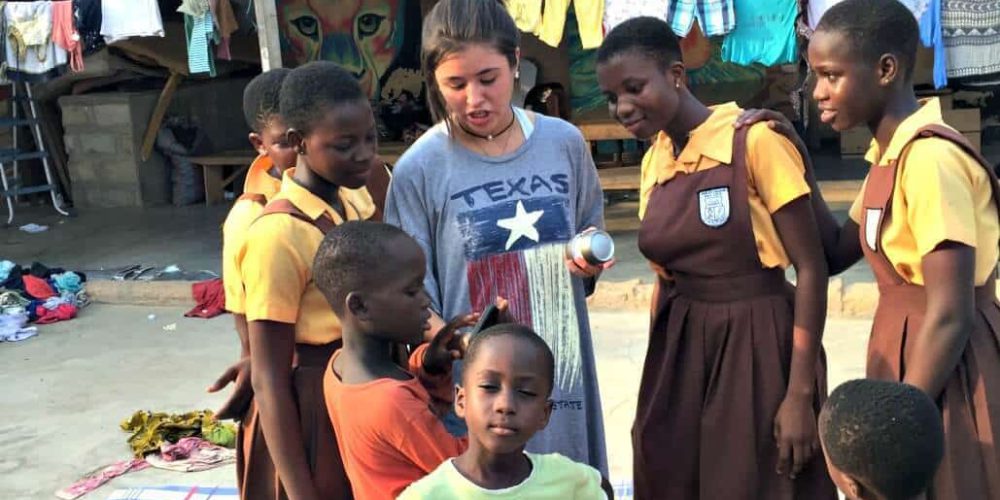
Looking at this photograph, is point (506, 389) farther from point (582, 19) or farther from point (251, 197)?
point (582, 19)

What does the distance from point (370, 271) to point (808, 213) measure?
2.89 feet

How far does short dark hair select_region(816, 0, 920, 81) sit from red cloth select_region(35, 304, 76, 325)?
5924 mm

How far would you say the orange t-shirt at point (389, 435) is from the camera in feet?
5.90

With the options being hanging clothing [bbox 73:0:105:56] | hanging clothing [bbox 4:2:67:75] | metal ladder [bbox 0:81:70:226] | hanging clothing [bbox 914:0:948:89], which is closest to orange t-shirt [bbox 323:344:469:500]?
hanging clothing [bbox 914:0:948:89]

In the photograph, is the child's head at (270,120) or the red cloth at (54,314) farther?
the red cloth at (54,314)

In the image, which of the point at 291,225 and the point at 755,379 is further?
the point at 755,379

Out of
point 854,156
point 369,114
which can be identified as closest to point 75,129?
point 854,156

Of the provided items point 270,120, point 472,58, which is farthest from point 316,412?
point 270,120

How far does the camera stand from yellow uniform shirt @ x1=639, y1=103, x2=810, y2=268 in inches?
82.5

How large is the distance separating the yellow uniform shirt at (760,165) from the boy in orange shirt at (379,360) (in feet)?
1.95

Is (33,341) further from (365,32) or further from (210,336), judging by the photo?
(365,32)

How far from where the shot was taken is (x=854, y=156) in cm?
1020

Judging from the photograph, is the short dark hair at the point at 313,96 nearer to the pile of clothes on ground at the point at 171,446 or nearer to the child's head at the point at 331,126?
the child's head at the point at 331,126

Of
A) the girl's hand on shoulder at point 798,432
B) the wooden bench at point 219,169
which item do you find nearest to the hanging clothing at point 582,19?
the wooden bench at point 219,169
